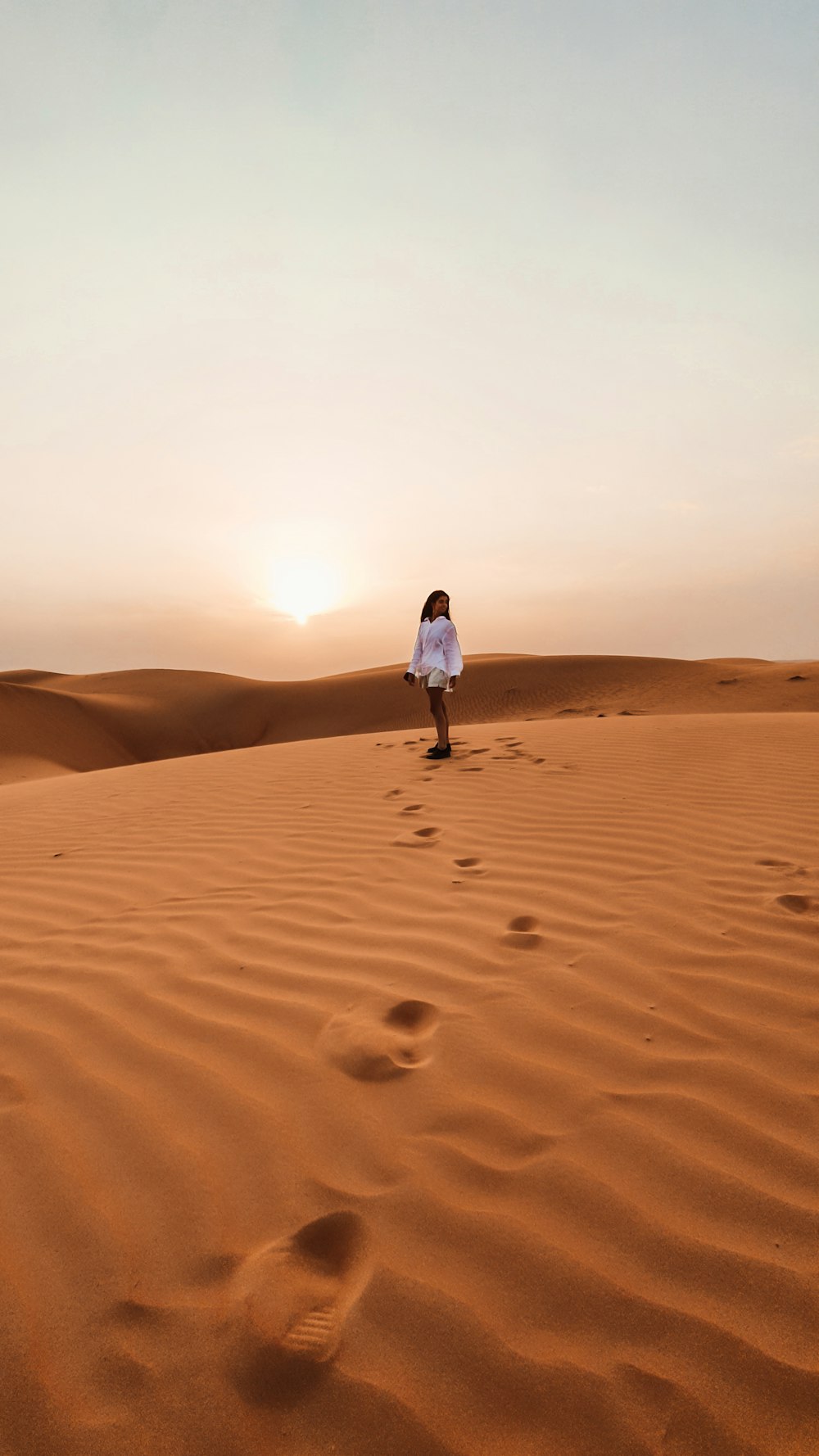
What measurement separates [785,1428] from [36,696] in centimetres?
2558

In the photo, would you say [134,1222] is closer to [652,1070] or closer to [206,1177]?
Answer: [206,1177]

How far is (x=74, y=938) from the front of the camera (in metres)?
3.20

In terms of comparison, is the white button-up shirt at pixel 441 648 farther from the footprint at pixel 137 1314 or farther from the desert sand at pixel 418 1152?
the footprint at pixel 137 1314

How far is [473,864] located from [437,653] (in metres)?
4.14

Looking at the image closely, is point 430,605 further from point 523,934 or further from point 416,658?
point 523,934

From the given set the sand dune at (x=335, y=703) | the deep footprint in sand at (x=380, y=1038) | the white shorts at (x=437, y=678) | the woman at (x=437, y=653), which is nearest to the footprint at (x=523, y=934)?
the deep footprint in sand at (x=380, y=1038)

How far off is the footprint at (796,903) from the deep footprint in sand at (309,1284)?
235 cm

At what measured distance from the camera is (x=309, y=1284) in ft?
4.66

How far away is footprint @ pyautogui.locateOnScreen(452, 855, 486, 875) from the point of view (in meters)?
3.82

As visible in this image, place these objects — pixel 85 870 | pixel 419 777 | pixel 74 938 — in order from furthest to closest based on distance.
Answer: pixel 419 777 → pixel 85 870 → pixel 74 938

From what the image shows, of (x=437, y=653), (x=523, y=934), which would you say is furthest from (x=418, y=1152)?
(x=437, y=653)

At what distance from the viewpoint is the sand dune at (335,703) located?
→ 2116 centimetres

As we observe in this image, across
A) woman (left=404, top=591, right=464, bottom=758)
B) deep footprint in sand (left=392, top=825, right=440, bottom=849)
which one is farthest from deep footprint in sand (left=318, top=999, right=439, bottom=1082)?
woman (left=404, top=591, right=464, bottom=758)

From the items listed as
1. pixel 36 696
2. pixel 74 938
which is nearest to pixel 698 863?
pixel 74 938
